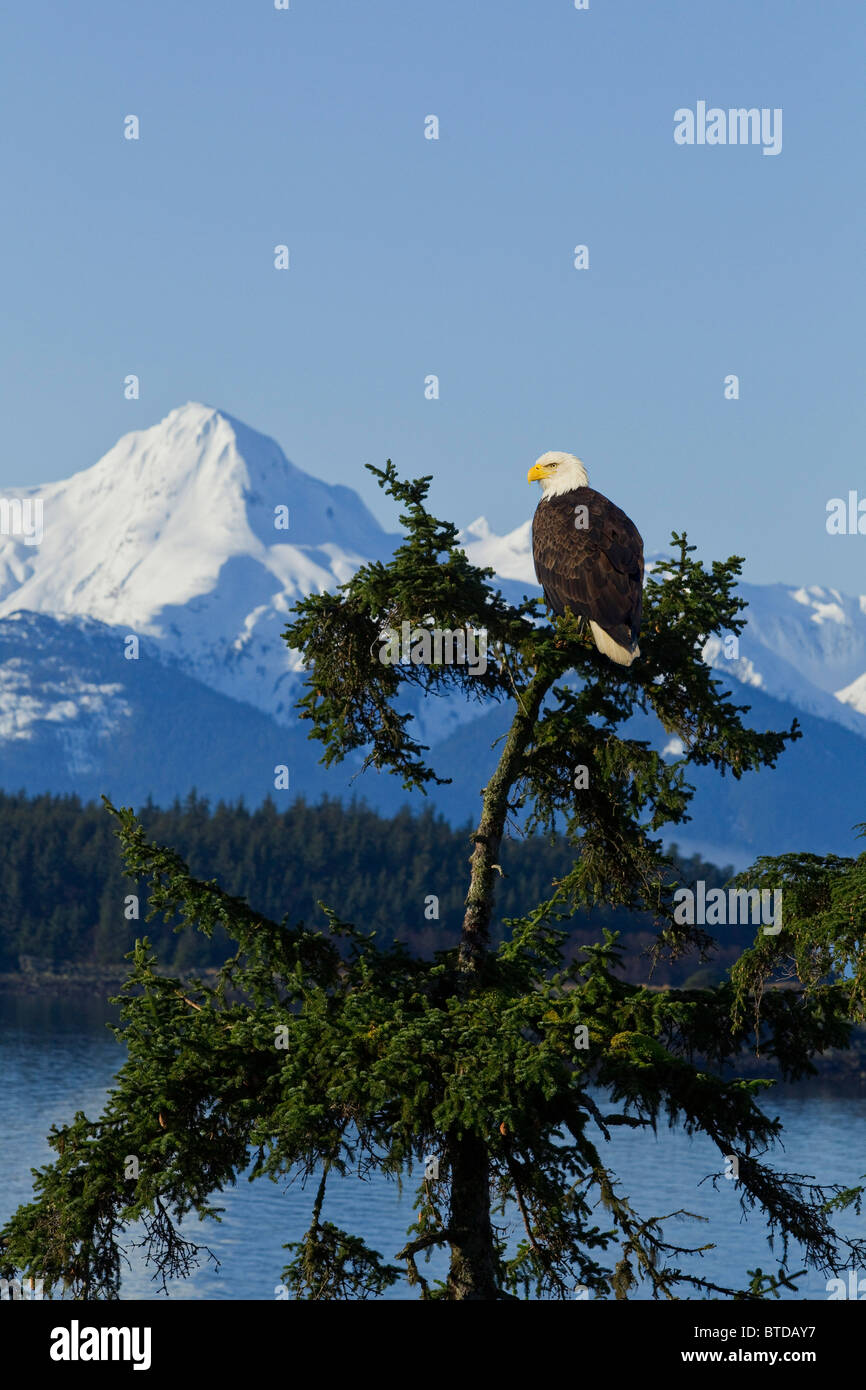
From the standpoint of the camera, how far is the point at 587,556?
1614cm

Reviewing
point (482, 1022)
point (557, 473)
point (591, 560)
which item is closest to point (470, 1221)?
point (482, 1022)

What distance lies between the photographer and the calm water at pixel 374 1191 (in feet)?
208

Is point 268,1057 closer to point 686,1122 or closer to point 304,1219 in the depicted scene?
point 686,1122

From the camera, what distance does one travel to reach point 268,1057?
46.2ft

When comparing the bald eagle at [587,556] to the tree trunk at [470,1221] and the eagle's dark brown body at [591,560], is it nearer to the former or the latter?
→ the eagle's dark brown body at [591,560]

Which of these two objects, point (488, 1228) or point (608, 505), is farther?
point (608, 505)

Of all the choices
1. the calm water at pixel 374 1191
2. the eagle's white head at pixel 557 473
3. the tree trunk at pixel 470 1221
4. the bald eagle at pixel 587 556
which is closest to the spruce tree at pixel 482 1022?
the tree trunk at pixel 470 1221

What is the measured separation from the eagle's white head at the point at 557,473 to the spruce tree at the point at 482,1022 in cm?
220

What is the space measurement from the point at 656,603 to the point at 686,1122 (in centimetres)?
513

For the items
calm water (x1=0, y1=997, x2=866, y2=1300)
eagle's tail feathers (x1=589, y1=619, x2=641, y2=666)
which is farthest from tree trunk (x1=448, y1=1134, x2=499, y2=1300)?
calm water (x1=0, y1=997, x2=866, y2=1300)

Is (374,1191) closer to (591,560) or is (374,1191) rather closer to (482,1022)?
(591,560)
